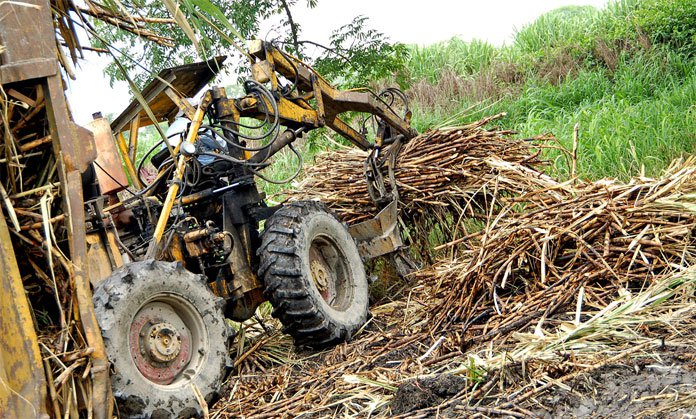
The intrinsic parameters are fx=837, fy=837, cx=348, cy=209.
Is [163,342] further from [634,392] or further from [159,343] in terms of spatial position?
[634,392]

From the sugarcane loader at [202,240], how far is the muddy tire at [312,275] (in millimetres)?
11

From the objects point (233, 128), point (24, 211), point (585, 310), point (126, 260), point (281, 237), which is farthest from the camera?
point (233, 128)

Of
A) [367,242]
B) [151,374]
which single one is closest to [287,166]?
[367,242]

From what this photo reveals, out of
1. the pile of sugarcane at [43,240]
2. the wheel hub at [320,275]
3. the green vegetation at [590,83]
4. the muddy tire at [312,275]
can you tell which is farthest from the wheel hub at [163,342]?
the green vegetation at [590,83]

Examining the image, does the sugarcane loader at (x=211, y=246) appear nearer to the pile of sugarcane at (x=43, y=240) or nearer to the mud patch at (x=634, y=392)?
the pile of sugarcane at (x=43, y=240)

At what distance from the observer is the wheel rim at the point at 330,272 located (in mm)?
6191

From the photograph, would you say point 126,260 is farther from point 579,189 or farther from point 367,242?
point 579,189

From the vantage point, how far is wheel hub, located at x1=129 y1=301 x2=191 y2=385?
470 centimetres

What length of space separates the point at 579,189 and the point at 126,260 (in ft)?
10.1

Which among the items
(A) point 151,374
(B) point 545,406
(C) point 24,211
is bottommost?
(B) point 545,406

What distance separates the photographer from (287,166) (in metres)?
13.6

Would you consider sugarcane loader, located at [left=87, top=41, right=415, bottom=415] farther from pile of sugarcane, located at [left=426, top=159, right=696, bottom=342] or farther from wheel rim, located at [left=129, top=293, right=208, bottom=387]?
pile of sugarcane, located at [left=426, top=159, right=696, bottom=342]

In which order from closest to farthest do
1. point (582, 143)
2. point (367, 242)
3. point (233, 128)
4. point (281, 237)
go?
1. point (281, 237)
2. point (233, 128)
3. point (367, 242)
4. point (582, 143)

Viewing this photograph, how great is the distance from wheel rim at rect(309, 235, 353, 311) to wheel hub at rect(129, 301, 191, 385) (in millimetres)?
1371
